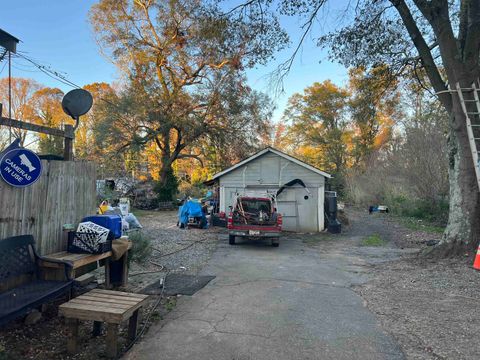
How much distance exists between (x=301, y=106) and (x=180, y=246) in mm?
32749

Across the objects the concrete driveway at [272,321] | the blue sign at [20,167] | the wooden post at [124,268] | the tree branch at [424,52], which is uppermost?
the tree branch at [424,52]

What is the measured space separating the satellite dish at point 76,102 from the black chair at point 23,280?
2.36 metres

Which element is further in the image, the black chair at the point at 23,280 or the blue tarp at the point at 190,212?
the blue tarp at the point at 190,212

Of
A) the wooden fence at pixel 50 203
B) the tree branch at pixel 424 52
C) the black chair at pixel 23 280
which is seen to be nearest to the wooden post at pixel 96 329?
the black chair at pixel 23 280

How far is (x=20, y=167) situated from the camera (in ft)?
13.6

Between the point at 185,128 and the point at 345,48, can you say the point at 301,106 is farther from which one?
the point at 345,48

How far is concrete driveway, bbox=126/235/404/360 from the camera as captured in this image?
3.63 m

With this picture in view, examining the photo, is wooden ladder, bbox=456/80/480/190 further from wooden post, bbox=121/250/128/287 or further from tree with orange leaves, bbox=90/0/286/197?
tree with orange leaves, bbox=90/0/286/197

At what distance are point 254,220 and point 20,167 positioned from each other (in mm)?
8867

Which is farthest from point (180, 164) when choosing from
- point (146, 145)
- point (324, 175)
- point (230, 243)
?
point (230, 243)

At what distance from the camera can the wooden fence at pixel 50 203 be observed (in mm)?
4112

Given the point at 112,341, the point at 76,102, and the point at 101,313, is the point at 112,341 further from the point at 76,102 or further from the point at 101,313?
the point at 76,102

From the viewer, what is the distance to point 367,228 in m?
17.9

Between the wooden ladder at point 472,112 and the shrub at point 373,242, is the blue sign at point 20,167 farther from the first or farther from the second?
the shrub at point 373,242
